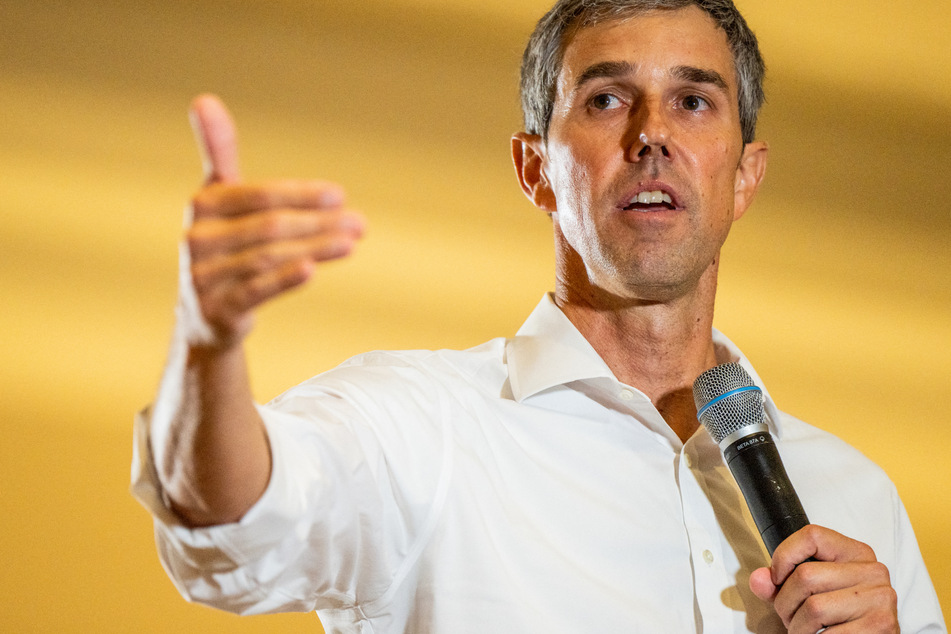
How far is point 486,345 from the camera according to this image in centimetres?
138

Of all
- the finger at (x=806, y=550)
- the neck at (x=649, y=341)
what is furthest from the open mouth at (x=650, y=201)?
the finger at (x=806, y=550)

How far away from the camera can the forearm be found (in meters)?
0.72

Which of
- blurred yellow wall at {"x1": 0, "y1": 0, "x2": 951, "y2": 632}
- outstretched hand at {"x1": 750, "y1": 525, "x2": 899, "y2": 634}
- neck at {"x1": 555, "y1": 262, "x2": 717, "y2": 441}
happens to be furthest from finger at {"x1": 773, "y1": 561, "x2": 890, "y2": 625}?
blurred yellow wall at {"x1": 0, "y1": 0, "x2": 951, "y2": 632}

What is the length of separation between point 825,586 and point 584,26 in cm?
96

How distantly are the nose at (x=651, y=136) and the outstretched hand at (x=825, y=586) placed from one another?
598 mm

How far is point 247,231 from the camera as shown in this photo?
24.9 inches

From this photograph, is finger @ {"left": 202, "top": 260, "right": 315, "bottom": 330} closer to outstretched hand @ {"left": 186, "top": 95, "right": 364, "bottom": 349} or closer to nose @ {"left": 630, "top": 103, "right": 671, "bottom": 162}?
outstretched hand @ {"left": 186, "top": 95, "right": 364, "bottom": 349}

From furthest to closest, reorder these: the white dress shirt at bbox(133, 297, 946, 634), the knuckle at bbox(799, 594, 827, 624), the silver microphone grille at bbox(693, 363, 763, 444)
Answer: the silver microphone grille at bbox(693, 363, 763, 444) < the knuckle at bbox(799, 594, 827, 624) < the white dress shirt at bbox(133, 297, 946, 634)

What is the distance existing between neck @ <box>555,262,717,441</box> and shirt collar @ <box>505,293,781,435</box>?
83mm

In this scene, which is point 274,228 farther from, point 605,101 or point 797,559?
point 605,101

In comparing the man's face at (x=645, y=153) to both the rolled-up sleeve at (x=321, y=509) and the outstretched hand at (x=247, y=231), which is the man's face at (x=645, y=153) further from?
the outstretched hand at (x=247, y=231)

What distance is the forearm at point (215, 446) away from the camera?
72cm

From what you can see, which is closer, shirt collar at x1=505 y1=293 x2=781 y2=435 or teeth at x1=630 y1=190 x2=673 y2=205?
shirt collar at x1=505 y1=293 x2=781 y2=435

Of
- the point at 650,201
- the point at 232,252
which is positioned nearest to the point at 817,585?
the point at 650,201
